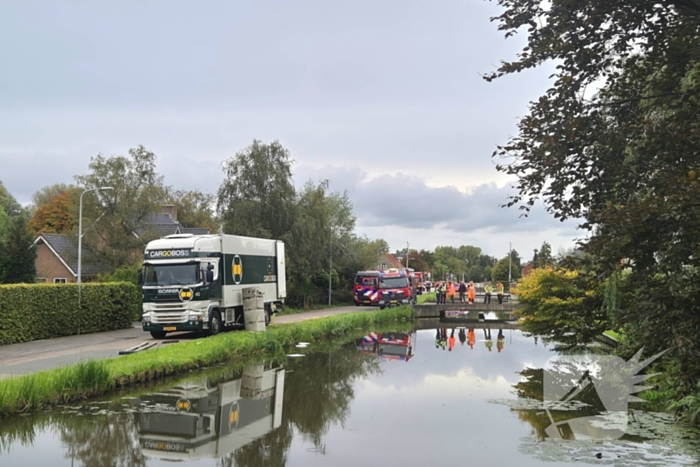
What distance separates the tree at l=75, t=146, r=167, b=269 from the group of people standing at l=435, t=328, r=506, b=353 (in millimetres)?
15818

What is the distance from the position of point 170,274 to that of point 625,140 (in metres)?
15.3

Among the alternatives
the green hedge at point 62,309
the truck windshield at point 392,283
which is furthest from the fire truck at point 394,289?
the green hedge at point 62,309

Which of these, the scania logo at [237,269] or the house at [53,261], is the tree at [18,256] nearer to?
the house at [53,261]

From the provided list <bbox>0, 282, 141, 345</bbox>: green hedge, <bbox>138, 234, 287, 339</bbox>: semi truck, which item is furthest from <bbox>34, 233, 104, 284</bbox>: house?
<bbox>138, 234, 287, 339</bbox>: semi truck

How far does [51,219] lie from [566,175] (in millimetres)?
60403

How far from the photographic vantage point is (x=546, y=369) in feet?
63.6

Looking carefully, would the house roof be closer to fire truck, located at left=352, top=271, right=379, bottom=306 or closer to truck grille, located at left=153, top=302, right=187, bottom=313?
truck grille, located at left=153, top=302, right=187, bottom=313

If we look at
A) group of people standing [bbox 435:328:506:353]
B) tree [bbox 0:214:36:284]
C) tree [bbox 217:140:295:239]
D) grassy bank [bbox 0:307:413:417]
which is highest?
tree [bbox 217:140:295:239]

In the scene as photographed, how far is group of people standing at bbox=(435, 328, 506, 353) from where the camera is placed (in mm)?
26469

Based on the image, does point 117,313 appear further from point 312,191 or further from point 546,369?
point 312,191

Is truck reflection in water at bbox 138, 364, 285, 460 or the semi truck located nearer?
truck reflection in water at bbox 138, 364, 285, 460

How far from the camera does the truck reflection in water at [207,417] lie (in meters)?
9.46

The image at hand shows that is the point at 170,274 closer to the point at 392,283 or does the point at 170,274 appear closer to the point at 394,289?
the point at 394,289

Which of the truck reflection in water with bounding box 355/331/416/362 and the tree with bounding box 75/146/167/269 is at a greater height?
the tree with bounding box 75/146/167/269
